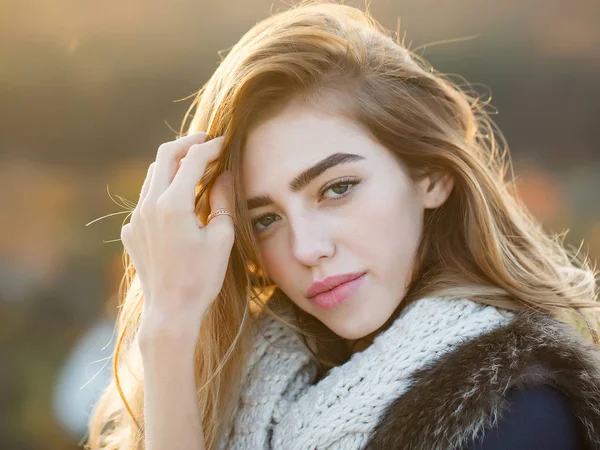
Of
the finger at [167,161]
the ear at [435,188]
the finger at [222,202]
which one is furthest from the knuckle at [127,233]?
the ear at [435,188]

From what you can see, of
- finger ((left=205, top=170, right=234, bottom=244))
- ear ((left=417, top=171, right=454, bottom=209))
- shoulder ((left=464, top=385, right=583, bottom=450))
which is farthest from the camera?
ear ((left=417, top=171, right=454, bottom=209))

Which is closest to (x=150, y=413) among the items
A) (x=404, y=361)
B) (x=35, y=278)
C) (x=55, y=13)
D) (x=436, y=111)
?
(x=404, y=361)

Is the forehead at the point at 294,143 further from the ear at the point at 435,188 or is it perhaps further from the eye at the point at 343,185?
the ear at the point at 435,188

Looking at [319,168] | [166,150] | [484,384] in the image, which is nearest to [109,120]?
[166,150]

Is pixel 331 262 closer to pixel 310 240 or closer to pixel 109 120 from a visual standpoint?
pixel 310 240

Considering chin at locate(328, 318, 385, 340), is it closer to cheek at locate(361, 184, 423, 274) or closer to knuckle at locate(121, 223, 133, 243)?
cheek at locate(361, 184, 423, 274)

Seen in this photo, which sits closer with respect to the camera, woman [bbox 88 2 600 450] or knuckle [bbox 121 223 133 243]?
woman [bbox 88 2 600 450]

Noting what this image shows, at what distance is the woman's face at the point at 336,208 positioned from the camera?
1.65 m

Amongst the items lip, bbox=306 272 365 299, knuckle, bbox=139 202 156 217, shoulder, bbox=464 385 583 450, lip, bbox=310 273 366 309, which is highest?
knuckle, bbox=139 202 156 217

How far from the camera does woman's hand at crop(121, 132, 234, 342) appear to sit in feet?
5.33

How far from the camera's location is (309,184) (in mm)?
1654

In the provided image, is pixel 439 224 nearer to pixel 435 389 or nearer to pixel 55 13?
pixel 435 389

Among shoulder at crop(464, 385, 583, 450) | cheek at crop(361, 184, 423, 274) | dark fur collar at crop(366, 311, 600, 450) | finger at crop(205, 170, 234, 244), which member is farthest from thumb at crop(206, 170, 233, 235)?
shoulder at crop(464, 385, 583, 450)

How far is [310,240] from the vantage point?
5.40ft
